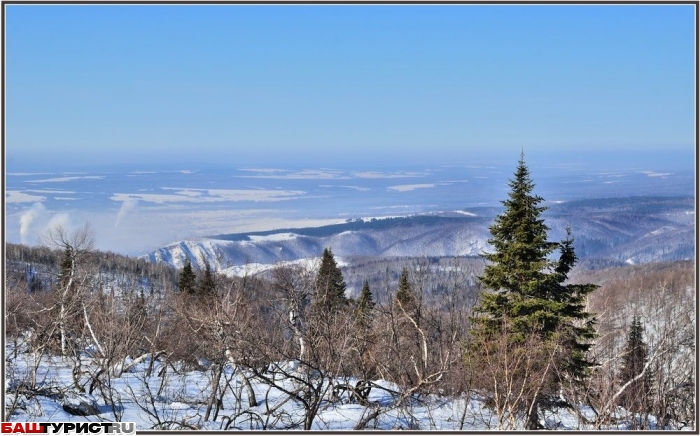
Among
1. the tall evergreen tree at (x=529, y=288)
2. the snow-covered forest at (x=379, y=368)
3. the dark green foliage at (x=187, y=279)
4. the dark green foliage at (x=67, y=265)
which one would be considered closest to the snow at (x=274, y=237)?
the dark green foliage at (x=187, y=279)

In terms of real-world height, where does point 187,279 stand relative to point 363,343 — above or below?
below

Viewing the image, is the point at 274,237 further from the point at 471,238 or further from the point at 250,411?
the point at 250,411

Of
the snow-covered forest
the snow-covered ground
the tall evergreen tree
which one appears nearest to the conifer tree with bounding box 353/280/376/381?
the snow-covered forest

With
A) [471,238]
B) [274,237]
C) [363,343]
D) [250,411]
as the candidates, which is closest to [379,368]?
[363,343]

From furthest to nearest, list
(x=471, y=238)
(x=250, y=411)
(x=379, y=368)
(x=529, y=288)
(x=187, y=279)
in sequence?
1. (x=471, y=238)
2. (x=187, y=279)
3. (x=379, y=368)
4. (x=529, y=288)
5. (x=250, y=411)

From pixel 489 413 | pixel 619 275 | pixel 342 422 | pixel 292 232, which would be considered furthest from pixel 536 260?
pixel 292 232

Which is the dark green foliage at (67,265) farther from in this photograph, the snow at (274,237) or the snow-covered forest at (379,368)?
the snow at (274,237)
